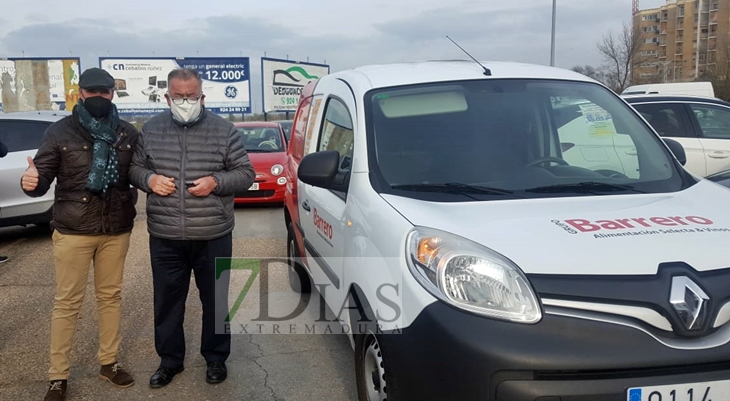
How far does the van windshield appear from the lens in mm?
3178

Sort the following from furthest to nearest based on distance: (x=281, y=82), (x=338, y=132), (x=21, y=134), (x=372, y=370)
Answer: (x=281, y=82)
(x=21, y=134)
(x=338, y=132)
(x=372, y=370)

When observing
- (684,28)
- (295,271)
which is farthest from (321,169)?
(684,28)

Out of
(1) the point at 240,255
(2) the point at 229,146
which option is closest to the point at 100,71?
(2) the point at 229,146

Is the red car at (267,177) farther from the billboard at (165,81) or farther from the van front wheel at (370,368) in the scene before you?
the billboard at (165,81)

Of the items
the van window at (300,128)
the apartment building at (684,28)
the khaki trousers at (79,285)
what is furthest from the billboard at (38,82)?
the apartment building at (684,28)

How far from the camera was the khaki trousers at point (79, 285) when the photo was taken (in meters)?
3.61

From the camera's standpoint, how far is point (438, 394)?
235cm

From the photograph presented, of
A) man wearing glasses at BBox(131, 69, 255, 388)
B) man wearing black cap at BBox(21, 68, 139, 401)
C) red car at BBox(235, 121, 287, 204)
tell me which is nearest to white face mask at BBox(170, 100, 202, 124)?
man wearing glasses at BBox(131, 69, 255, 388)

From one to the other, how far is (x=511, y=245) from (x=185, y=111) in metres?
2.10

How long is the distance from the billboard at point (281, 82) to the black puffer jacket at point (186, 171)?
30365 millimetres

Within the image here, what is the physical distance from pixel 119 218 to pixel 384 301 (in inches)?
72.7

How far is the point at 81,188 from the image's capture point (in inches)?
141

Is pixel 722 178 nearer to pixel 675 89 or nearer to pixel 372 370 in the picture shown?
pixel 372 370

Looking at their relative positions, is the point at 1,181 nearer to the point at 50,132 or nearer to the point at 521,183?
the point at 50,132
